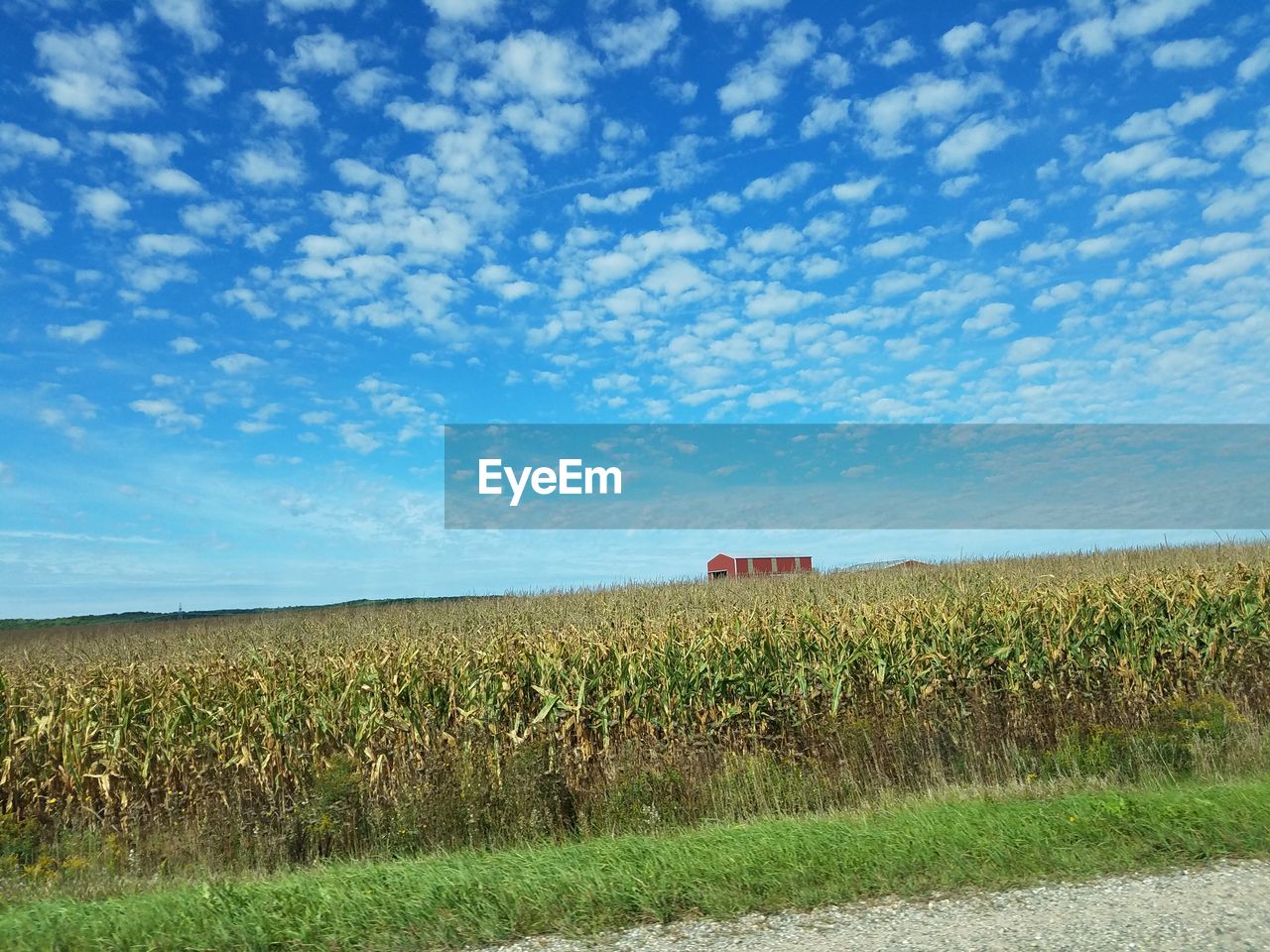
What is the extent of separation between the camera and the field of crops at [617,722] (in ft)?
33.4

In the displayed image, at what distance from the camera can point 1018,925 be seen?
5195 mm

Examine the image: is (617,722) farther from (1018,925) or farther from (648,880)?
(1018,925)

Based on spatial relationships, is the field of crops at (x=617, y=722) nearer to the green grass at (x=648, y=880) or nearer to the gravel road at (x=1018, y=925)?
the green grass at (x=648, y=880)

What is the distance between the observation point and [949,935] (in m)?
5.08

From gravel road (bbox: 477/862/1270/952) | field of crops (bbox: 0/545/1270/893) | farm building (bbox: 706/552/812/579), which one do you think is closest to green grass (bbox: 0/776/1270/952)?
gravel road (bbox: 477/862/1270/952)

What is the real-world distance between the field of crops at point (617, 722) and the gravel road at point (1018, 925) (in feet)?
13.4

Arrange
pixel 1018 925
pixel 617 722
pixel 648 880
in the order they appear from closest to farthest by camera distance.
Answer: pixel 1018 925
pixel 648 880
pixel 617 722

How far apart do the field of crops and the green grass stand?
2.90 m

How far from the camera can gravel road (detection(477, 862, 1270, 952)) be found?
4.92 m

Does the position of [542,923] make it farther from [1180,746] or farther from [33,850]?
[1180,746]

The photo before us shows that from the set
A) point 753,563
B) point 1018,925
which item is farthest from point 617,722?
point 753,563

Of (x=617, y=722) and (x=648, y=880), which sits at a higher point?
(x=617, y=722)

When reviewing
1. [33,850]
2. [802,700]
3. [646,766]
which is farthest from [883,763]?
[33,850]

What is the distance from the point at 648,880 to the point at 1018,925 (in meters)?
2.33
